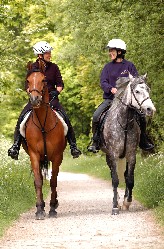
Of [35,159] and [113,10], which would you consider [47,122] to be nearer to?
[35,159]

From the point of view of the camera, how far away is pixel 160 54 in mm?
22781

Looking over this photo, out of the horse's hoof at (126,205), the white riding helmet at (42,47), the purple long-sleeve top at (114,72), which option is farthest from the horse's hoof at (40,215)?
the white riding helmet at (42,47)

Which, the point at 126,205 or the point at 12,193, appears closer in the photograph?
the point at 126,205

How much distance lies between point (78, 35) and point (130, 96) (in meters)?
22.7

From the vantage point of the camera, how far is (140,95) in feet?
45.3

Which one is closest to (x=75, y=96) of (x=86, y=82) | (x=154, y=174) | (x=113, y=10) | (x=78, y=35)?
(x=86, y=82)

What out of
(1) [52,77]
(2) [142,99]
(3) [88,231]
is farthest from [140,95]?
(3) [88,231]

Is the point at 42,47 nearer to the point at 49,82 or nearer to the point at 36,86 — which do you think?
the point at 49,82

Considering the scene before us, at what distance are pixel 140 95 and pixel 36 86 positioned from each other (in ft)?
6.57

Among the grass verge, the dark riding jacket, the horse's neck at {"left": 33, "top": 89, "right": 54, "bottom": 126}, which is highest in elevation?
the dark riding jacket

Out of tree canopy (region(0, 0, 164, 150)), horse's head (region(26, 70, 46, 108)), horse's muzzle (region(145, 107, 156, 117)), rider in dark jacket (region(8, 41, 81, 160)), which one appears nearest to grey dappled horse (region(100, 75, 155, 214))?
horse's muzzle (region(145, 107, 156, 117))

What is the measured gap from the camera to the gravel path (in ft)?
32.6

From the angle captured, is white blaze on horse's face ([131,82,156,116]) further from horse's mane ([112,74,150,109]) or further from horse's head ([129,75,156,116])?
horse's mane ([112,74,150,109])

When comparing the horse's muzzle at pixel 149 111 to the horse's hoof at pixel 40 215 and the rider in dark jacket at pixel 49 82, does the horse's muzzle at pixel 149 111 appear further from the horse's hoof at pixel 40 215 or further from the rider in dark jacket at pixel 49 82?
the horse's hoof at pixel 40 215
